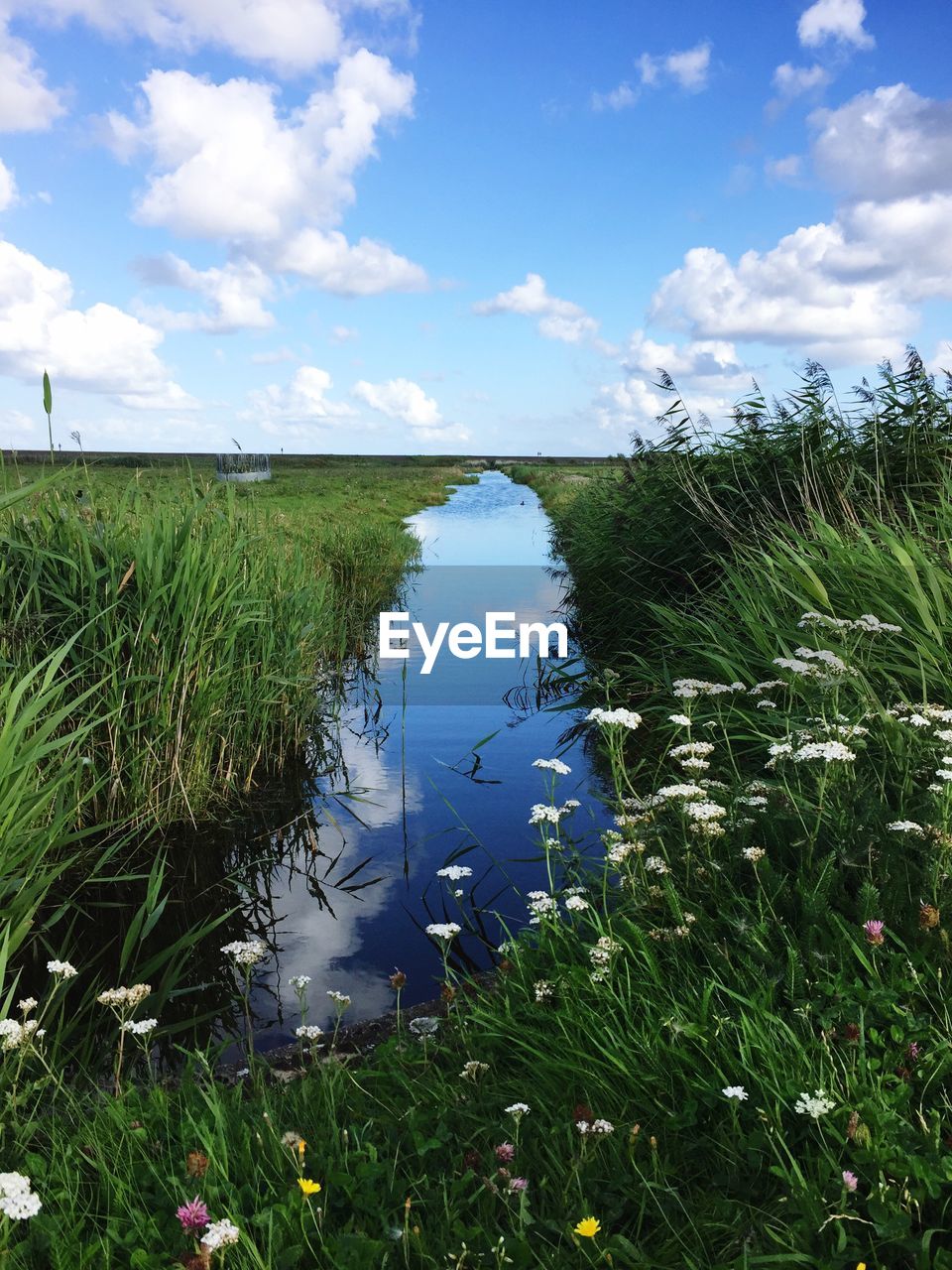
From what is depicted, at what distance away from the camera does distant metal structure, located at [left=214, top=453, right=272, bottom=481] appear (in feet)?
138

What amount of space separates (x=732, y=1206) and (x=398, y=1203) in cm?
80

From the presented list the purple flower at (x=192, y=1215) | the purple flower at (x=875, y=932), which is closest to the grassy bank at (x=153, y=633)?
the purple flower at (x=192, y=1215)

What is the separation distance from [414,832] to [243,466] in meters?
38.9

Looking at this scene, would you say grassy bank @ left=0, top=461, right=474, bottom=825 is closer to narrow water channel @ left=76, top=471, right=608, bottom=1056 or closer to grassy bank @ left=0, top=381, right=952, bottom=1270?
narrow water channel @ left=76, top=471, right=608, bottom=1056

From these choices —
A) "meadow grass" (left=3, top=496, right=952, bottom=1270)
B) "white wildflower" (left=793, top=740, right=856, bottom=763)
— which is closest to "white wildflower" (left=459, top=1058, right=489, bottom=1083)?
"meadow grass" (left=3, top=496, right=952, bottom=1270)

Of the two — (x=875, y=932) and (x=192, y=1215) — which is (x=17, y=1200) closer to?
(x=192, y=1215)

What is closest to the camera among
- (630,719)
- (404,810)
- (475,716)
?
(630,719)

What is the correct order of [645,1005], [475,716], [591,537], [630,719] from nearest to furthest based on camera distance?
[645,1005] < [630,719] < [475,716] < [591,537]

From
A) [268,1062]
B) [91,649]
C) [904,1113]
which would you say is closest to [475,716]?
[91,649]

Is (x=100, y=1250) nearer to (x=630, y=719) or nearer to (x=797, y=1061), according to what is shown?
(x=797, y=1061)

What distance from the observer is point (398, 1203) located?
7.49ft

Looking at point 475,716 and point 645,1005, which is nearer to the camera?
point 645,1005

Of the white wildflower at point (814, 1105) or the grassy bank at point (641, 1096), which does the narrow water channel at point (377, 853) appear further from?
the white wildflower at point (814, 1105)

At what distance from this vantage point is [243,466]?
42.7m
